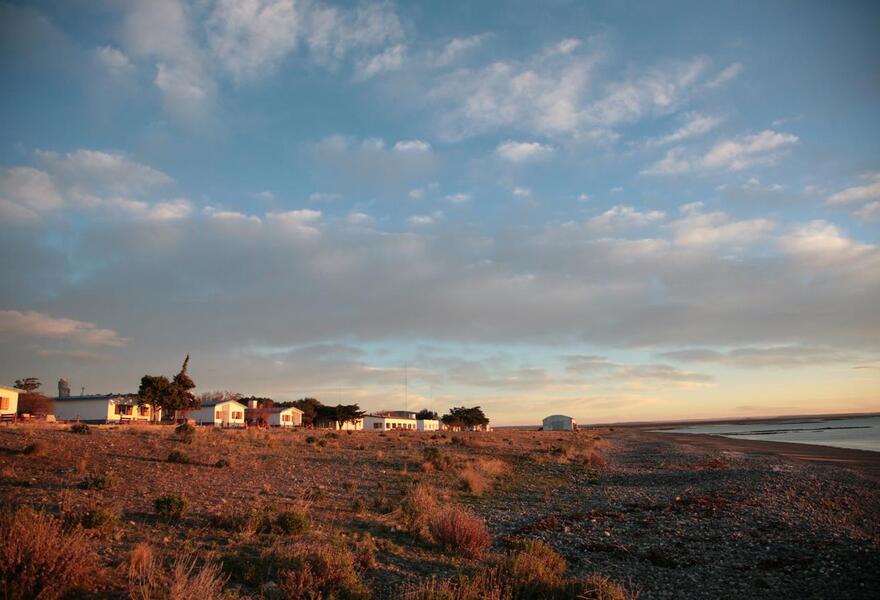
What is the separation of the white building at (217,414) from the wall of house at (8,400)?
2403 cm

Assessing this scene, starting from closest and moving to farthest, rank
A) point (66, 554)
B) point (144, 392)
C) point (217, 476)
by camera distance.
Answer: point (66, 554) → point (217, 476) → point (144, 392)

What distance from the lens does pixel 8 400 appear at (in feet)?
207

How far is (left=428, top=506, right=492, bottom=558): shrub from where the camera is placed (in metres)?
12.3

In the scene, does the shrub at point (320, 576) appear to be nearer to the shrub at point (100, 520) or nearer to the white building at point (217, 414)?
the shrub at point (100, 520)

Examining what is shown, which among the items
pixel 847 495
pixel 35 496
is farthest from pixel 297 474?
pixel 847 495

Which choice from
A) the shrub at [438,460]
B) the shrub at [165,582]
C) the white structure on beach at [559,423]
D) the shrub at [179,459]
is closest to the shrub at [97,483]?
the shrub at [179,459]

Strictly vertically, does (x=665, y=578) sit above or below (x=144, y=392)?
below

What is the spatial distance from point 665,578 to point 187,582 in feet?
29.4

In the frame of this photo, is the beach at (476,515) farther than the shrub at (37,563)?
Yes

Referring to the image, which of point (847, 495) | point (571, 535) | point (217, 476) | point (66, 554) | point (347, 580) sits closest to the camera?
point (66, 554)

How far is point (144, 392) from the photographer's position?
64.8m

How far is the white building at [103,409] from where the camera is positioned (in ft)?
246

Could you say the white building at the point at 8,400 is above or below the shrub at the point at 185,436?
above

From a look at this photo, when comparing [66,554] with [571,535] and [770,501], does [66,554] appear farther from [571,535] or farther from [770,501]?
[770,501]
